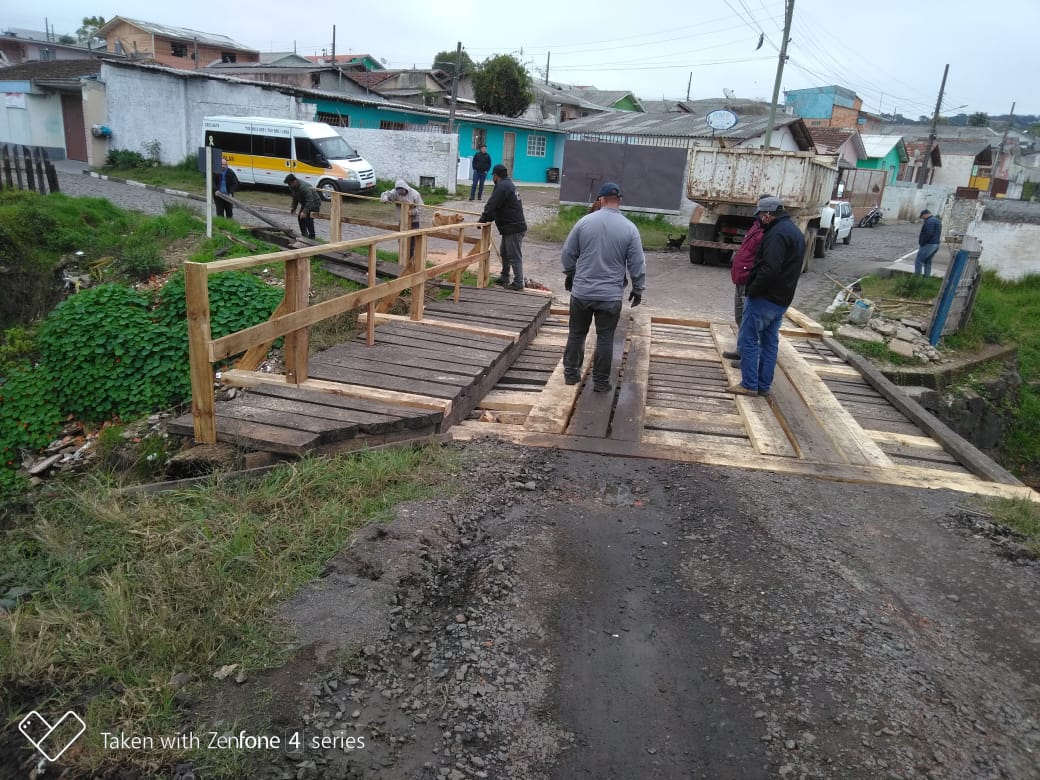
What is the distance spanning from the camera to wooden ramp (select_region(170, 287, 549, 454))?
4520mm

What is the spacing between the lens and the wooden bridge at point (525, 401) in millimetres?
4613

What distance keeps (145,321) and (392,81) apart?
39203 mm

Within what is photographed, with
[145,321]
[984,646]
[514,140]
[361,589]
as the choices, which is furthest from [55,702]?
[514,140]

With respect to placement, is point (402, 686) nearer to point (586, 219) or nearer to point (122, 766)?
point (122, 766)

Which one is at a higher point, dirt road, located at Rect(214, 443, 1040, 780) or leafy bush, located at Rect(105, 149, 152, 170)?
leafy bush, located at Rect(105, 149, 152, 170)

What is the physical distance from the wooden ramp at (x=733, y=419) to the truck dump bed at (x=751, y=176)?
7.39 meters

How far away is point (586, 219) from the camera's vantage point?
607cm

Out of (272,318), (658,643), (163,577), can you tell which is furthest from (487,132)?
(658,643)

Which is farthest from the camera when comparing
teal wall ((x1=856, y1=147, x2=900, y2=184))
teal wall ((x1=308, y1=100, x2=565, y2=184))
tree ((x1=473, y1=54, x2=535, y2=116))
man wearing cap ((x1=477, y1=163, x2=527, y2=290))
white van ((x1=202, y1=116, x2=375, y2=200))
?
teal wall ((x1=856, y1=147, x2=900, y2=184))

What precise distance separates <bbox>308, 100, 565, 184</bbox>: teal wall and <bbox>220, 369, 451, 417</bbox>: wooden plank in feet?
75.4

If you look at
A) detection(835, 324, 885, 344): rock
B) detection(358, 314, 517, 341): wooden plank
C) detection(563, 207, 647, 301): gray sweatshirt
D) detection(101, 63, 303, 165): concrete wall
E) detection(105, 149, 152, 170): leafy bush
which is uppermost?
detection(101, 63, 303, 165): concrete wall

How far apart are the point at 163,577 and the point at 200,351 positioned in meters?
1.44

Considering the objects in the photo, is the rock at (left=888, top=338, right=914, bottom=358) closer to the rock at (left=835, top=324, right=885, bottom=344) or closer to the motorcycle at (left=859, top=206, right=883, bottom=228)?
the rock at (left=835, top=324, right=885, bottom=344)

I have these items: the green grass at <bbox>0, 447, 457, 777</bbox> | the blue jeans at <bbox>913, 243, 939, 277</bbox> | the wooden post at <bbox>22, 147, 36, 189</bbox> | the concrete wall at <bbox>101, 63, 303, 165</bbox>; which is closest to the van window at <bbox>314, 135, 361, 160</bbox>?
the concrete wall at <bbox>101, 63, 303, 165</bbox>
